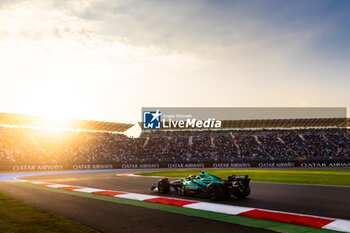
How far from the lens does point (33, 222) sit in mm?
7090

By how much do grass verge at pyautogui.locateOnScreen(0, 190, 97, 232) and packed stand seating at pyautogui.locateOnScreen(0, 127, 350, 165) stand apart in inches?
1346

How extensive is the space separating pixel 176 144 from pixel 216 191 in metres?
48.2

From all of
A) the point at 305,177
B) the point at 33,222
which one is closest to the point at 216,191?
the point at 33,222

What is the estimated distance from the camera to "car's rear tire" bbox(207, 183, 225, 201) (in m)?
10.4

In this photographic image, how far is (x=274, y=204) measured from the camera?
9625 mm

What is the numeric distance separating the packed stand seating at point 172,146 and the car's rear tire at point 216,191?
35.0 meters

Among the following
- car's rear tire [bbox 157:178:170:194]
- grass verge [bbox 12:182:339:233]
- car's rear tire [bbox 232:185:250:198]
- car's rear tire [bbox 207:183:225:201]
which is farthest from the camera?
car's rear tire [bbox 157:178:170:194]

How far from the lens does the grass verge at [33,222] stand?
6459 mm

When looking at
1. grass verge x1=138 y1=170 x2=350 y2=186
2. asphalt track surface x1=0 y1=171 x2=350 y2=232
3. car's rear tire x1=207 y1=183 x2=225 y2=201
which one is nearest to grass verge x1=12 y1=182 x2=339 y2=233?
asphalt track surface x1=0 y1=171 x2=350 y2=232

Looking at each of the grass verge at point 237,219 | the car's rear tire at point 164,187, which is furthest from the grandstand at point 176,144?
the grass verge at point 237,219

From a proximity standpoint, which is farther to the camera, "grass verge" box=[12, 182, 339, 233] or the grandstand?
the grandstand

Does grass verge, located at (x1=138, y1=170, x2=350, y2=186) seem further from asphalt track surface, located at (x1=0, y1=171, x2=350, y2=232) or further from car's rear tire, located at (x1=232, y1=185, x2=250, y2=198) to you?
car's rear tire, located at (x1=232, y1=185, x2=250, y2=198)

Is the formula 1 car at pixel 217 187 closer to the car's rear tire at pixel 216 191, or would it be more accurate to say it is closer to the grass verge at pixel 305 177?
the car's rear tire at pixel 216 191

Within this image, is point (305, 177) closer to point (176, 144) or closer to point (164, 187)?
point (164, 187)
